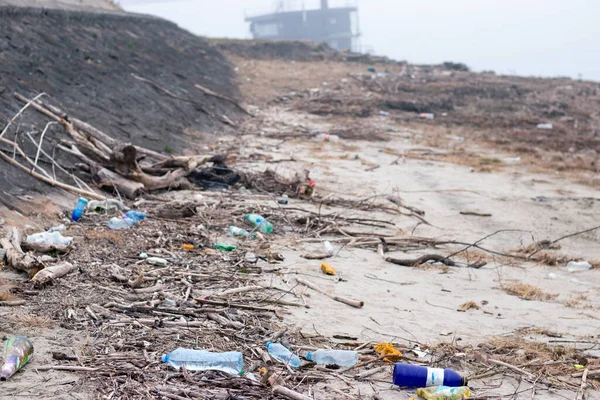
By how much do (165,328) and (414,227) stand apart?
14.7 ft

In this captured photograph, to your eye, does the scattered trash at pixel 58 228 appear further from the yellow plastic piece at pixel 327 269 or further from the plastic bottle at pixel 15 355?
the plastic bottle at pixel 15 355

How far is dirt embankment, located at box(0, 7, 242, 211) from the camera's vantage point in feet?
28.0

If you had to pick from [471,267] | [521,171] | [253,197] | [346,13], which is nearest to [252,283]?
[471,267]

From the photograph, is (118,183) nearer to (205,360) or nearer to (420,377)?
(205,360)

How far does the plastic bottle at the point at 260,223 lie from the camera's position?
676 cm

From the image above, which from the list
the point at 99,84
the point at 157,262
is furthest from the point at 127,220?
the point at 99,84

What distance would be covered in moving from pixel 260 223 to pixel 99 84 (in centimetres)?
669

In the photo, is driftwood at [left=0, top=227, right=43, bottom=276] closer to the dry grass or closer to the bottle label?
the bottle label

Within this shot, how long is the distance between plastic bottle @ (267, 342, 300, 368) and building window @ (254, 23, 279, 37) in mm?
59427

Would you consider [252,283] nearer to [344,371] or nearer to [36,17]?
[344,371]

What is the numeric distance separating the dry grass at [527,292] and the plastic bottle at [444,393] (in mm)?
2477

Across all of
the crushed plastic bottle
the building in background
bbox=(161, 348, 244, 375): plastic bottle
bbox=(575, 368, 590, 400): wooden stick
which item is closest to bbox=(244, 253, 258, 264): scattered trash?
the crushed plastic bottle

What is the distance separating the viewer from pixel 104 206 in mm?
6734

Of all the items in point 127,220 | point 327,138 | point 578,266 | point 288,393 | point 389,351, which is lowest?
point 578,266
